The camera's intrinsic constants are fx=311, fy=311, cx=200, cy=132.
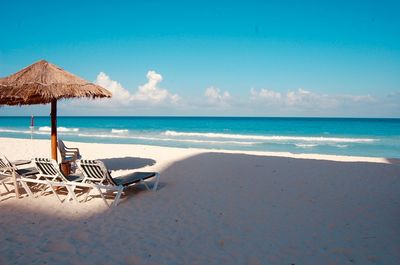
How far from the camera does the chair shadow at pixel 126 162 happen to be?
29.0 feet

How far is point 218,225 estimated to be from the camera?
413 cm

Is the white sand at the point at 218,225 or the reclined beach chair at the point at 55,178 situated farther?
the reclined beach chair at the point at 55,178

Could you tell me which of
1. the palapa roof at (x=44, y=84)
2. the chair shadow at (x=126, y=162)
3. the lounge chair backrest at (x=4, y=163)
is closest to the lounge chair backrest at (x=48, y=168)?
the lounge chair backrest at (x=4, y=163)

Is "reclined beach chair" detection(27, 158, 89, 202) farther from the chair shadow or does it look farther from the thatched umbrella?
the chair shadow

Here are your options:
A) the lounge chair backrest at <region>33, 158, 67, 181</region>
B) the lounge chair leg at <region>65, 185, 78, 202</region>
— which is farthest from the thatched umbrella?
the lounge chair leg at <region>65, 185, 78, 202</region>

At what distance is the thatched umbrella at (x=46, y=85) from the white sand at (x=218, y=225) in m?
1.78

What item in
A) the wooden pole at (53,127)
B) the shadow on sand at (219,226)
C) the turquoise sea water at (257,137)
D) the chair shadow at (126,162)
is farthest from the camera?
the turquoise sea water at (257,137)

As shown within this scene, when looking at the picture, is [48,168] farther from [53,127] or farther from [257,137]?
[257,137]

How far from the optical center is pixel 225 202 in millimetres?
5207

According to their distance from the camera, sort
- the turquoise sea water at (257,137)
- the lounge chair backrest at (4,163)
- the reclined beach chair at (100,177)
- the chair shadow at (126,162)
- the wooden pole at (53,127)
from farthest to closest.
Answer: the turquoise sea water at (257,137), the chair shadow at (126,162), the wooden pole at (53,127), the lounge chair backrest at (4,163), the reclined beach chair at (100,177)

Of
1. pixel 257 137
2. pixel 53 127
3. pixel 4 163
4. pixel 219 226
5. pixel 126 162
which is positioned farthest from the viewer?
pixel 257 137

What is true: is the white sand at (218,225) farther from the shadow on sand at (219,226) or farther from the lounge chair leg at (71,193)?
the lounge chair leg at (71,193)

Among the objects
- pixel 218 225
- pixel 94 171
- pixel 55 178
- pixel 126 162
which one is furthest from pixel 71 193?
pixel 126 162

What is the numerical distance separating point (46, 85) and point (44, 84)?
0.04 metres
